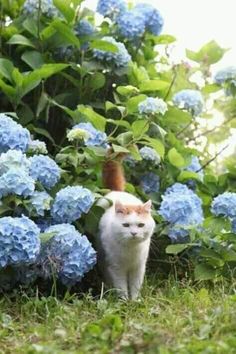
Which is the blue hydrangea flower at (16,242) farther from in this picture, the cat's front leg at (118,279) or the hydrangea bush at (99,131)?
the cat's front leg at (118,279)

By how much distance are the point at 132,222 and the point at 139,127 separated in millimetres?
513

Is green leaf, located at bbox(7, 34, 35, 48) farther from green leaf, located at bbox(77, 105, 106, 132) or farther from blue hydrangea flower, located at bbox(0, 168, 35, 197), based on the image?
blue hydrangea flower, located at bbox(0, 168, 35, 197)

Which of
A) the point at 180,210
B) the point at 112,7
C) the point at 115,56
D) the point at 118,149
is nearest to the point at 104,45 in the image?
the point at 115,56

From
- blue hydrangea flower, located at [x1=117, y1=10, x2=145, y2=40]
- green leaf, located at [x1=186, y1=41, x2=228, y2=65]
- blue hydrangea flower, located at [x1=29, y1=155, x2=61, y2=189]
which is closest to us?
blue hydrangea flower, located at [x1=29, y1=155, x2=61, y2=189]

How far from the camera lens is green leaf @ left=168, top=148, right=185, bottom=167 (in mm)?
4430

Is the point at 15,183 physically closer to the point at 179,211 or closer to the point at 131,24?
the point at 179,211

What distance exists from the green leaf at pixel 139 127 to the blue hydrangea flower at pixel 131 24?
754 millimetres

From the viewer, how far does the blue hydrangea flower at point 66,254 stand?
3.74m

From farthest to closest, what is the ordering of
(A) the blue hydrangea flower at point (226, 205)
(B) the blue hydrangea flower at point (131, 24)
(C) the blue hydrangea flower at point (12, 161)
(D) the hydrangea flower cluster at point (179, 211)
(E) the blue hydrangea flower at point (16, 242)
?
(B) the blue hydrangea flower at point (131, 24) < (D) the hydrangea flower cluster at point (179, 211) < (A) the blue hydrangea flower at point (226, 205) < (C) the blue hydrangea flower at point (12, 161) < (E) the blue hydrangea flower at point (16, 242)

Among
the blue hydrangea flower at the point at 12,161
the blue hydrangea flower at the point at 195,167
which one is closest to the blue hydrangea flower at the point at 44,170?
the blue hydrangea flower at the point at 12,161

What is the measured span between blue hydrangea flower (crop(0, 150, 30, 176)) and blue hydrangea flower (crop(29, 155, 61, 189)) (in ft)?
0.36

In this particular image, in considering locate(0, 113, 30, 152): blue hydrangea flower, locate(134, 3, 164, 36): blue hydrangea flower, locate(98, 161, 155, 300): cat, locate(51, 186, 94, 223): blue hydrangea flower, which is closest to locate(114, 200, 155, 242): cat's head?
locate(98, 161, 155, 300): cat

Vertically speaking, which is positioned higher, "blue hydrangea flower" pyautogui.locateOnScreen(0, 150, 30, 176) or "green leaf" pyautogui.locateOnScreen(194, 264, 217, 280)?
"blue hydrangea flower" pyautogui.locateOnScreen(0, 150, 30, 176)

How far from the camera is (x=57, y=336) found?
308 centimetres
